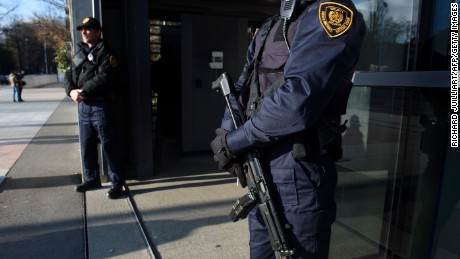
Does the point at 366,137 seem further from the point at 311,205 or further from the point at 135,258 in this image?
the point at 135,258

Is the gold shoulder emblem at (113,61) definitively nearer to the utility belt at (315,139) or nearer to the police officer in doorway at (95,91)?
the police officer in doorway at (95,91)

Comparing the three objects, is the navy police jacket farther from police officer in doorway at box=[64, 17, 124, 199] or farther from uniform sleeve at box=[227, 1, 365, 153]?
uniform sleeve at box=[227, 1, 365, 153]

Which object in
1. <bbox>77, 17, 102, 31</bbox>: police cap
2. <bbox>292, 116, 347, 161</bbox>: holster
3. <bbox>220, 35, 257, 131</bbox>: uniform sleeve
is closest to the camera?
<bbox>292, 116, 347, 161</bbox>: holster

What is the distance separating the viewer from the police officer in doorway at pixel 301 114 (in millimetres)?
1396

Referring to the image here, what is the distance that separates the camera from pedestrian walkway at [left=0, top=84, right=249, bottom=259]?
3082mm

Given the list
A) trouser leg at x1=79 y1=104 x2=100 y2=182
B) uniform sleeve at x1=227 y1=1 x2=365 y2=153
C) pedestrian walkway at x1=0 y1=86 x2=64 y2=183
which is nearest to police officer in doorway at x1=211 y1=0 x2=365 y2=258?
uniform sleeve at x1=227 y1=1 x2=365 y2=153

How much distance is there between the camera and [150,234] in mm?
3338

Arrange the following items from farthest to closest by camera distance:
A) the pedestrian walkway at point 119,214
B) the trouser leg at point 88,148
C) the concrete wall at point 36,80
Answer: the concrete wall at point 36,80 → the trouser leg at point 88,148 → the pedestrian walkway at point 119,214

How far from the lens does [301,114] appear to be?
55.9 inches

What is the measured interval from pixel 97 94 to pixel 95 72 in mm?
254

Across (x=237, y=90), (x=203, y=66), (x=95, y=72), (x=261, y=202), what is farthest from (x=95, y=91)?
(x=261, y=202)

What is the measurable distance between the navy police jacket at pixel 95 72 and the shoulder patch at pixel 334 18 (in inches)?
123

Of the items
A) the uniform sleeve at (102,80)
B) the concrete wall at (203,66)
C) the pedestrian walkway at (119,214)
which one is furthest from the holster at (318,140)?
the concrete wall at (203,66)

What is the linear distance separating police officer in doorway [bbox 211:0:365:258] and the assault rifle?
1.4 inches
